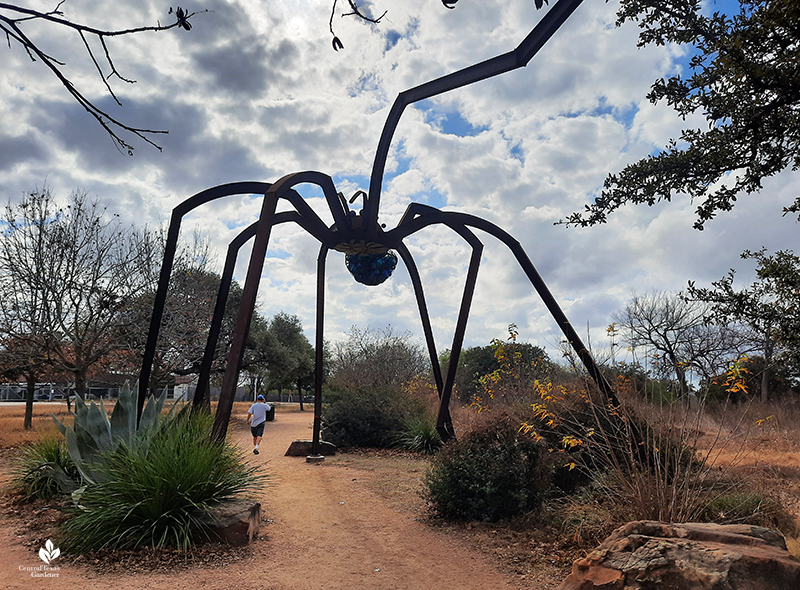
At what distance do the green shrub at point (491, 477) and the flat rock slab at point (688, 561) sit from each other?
7.37 ft

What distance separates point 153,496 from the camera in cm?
463

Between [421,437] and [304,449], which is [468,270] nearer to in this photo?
[421,437]

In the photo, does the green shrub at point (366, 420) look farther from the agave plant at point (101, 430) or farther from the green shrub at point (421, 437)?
the agave plant at point (101, 430)

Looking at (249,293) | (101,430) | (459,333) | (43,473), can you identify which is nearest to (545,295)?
(459,333)

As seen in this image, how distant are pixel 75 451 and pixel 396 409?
822 cm

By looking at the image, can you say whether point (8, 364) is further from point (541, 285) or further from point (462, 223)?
point (541, 285)

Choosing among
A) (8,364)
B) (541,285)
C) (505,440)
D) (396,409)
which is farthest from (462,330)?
(8,364)

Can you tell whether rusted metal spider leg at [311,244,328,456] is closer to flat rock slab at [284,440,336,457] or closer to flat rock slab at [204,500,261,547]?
flat rock slab at [284,440,336,457]

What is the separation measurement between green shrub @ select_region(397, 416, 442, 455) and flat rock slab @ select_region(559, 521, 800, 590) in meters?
7.89

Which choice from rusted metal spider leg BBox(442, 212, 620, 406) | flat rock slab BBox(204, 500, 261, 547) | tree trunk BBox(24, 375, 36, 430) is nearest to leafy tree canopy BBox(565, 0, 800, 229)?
rusted metal spider leg BBox(442, 212, 620, 406)

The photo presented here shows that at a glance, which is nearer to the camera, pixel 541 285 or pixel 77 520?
pixel 77 520

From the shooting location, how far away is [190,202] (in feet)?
20.8

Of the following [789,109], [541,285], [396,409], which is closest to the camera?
[789,109]

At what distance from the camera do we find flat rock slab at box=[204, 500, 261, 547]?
15.2 ft
